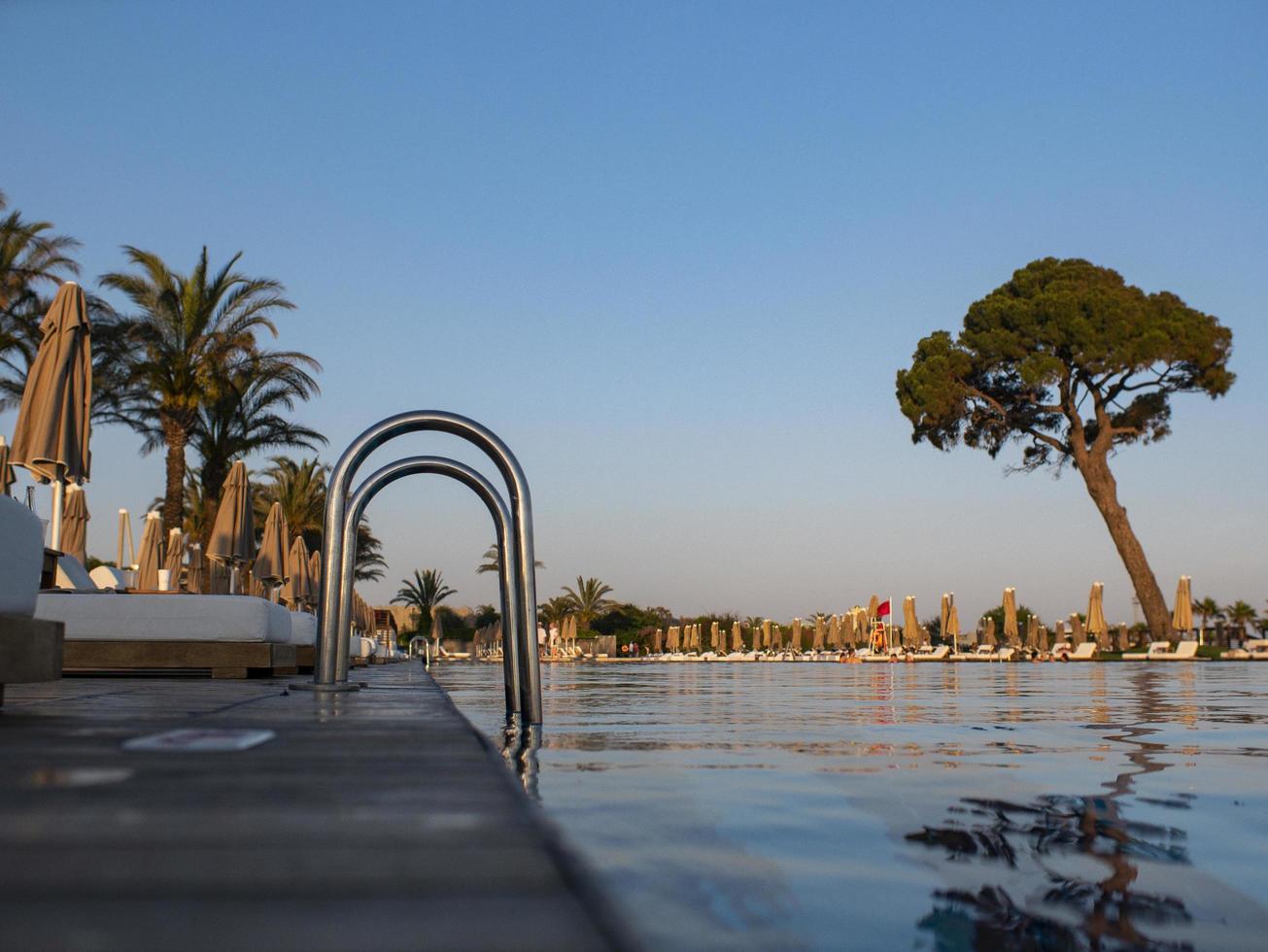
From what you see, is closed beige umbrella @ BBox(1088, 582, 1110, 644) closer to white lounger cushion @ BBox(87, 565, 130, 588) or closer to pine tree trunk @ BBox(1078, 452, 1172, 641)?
pine tree trunk @ BBox(1078, 452, 1172, 641)

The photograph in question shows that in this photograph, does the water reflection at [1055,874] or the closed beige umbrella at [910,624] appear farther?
the closed beige umbrella at [910,624]

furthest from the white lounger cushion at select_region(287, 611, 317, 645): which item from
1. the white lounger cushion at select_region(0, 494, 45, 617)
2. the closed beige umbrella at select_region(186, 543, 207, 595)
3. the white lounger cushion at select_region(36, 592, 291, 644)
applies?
the closed beige umbrella at select_region(186, 543, 207, 595)

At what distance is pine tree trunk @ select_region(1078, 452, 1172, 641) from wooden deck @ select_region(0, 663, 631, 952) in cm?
3285

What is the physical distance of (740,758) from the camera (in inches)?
122

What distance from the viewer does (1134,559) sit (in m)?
30.9

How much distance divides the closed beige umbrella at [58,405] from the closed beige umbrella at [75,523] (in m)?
8.84

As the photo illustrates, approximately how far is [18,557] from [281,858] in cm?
223

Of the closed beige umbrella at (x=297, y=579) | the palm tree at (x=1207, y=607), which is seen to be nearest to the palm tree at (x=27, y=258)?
the closed beige umbrella at (x=297, y=579)

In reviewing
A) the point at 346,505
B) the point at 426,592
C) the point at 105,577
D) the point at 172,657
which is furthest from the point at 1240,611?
the point at 346,505

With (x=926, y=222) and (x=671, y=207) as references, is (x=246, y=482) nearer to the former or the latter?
(x=671, y=207)

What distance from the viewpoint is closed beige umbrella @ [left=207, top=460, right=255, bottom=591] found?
1460 cm

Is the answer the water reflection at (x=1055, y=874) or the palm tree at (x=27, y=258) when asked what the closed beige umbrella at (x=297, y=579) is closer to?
the palm tree at (x=27, y=258)

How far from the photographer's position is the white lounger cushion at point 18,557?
249 centimetres

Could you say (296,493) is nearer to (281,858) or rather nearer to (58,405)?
(58,405)
